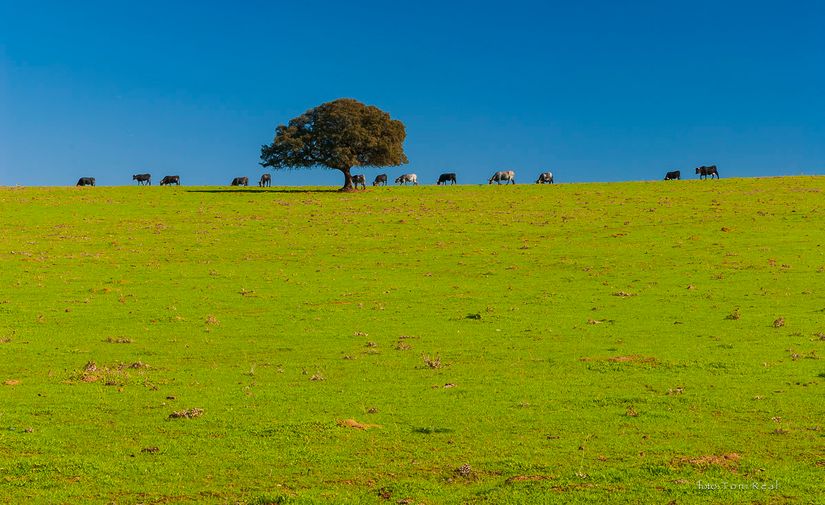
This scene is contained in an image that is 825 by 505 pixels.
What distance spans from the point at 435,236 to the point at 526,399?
33606 millimetres

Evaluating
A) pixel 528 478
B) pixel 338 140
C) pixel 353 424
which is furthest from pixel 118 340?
pixel 338 140

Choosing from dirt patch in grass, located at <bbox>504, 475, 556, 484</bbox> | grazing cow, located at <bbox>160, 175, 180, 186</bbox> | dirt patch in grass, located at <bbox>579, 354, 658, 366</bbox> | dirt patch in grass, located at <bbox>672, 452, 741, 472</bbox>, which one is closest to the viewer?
dirt patch in grass, located at <bbox>504, 475, 556, 484</bbox>

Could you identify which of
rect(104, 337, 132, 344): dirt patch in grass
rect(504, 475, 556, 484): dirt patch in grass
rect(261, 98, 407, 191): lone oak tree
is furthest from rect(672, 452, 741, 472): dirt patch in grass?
rect(261, 98, 407, 191): lone oak tree

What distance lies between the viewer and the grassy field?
12078 millimetres

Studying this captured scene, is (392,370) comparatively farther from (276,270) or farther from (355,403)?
(276,270)

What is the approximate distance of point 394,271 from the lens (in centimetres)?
3969

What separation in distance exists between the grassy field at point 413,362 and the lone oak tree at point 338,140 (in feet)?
76.8

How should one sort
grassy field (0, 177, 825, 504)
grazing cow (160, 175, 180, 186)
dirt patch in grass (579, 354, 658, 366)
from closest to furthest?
grassy field (0, 177, 825, 504), dirt patch in grass (579, 354, 658, 366), grazing cow (160, 175, 180, 186)

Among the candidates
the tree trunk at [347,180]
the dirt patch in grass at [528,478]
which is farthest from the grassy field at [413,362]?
the tree trunk at [347,180]

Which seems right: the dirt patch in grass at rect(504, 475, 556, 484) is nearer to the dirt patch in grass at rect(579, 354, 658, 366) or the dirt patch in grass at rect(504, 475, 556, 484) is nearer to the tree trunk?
the dirt patch in grass at rect(579, 354, 658, 366)

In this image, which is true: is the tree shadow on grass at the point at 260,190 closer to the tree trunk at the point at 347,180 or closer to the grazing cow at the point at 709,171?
the tree trunk at the point at 347,180

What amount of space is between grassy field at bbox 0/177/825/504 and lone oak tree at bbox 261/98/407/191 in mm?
23407

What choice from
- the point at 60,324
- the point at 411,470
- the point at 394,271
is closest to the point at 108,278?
the point at 60,324

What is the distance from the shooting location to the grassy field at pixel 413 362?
1208 cm
